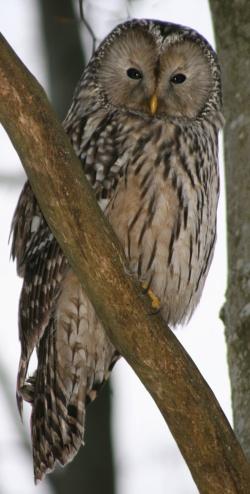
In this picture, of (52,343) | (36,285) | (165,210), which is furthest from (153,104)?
(52,343)

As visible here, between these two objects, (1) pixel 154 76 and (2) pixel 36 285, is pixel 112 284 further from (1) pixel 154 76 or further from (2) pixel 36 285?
(1) pixel 154 76

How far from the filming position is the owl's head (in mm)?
3803

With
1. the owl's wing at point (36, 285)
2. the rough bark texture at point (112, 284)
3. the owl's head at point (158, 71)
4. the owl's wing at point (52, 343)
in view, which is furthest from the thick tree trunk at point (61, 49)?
the rough bark texture at point (112, 284)

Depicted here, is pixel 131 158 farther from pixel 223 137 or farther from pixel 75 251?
pixel 75 251

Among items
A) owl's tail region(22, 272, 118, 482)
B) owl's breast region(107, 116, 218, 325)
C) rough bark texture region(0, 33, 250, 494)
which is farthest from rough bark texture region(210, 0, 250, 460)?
owl's tail region(22, 272, 118, 482)

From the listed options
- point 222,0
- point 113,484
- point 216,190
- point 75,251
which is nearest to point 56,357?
point 113,484

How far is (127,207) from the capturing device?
3482 millimetres

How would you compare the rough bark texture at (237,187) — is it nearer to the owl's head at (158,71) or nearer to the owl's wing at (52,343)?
the owl's head at (158,71)

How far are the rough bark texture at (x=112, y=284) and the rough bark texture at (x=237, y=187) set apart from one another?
0.49 m

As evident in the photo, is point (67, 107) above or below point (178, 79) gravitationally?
above

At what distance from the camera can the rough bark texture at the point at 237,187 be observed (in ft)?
10.3

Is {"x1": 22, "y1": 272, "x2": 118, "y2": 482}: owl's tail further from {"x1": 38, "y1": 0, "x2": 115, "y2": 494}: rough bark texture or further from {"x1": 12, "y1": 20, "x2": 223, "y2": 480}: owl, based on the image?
{"x1": 38, "y1": 0, "x2": 115, "y2": 494}: rough bark texture

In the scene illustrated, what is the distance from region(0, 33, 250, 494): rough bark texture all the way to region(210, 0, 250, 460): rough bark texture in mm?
489

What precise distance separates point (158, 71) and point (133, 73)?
0.13 meters
